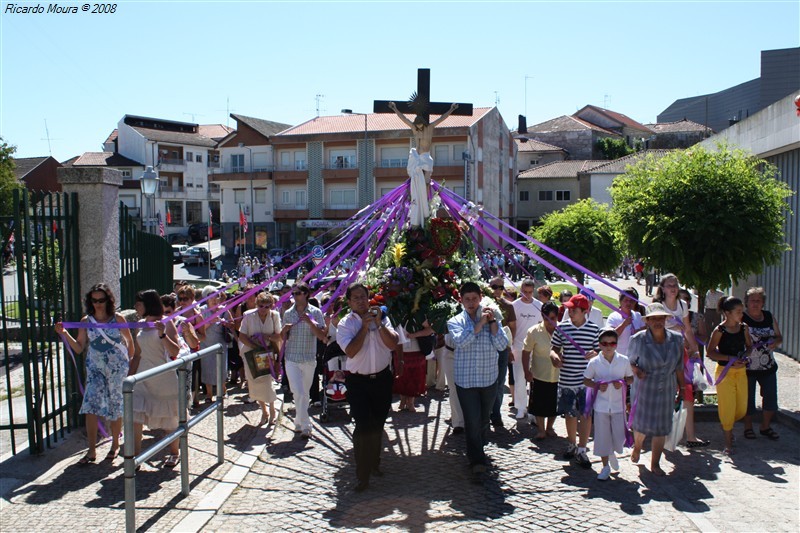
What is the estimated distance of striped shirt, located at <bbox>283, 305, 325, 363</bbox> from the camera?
27.5 feet

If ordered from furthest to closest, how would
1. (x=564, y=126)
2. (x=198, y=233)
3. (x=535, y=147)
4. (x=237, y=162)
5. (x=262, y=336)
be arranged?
(x=564, y=126), (x=198, y=233), (x=535, y=147), (x=237, y=162), (x=262, y=336)

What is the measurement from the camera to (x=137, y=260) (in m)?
9.34

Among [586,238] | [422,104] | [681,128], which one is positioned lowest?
[586,238]

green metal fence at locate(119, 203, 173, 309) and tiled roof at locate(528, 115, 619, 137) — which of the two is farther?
tiled roof at locate(528, 115, 619, 137)

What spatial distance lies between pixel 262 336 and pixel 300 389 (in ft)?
3.16

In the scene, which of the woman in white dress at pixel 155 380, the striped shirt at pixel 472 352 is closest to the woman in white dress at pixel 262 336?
the woman in white dress at pixel 155 380

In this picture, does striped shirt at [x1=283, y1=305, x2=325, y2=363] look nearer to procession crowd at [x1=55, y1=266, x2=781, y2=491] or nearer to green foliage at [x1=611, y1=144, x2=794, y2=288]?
procession crowd at [x1=55, y1=266, x2=781, y2=491]

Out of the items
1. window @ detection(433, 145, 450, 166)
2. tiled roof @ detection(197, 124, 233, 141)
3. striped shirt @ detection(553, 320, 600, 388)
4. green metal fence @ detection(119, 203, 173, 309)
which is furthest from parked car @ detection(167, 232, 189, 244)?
striped shirt @ detection(553, 320, 600, 388)

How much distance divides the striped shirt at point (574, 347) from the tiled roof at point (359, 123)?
3786cm

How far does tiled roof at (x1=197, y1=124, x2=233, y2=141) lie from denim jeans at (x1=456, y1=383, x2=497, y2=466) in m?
67.5

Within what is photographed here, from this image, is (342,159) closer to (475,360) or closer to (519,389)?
(519,389)

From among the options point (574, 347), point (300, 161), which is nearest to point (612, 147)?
point (300, 161)

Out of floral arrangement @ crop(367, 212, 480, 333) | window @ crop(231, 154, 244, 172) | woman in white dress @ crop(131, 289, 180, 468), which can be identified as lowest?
woman in white dress @ crop(131, 289, 180, 468)

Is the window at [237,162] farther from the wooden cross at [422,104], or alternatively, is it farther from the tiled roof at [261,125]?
the wooden cross at [422,104]
